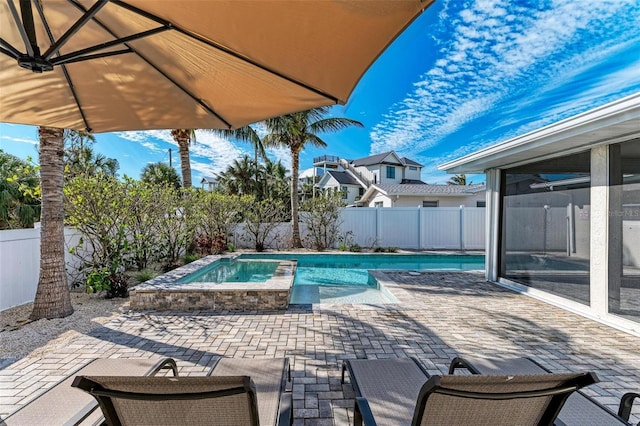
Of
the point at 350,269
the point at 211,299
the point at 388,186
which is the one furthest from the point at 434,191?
the point at 211,299

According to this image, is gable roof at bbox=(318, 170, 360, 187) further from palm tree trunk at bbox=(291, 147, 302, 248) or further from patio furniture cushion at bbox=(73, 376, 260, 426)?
patio furniture cushion at bbox=(73, 376, 260, 426)

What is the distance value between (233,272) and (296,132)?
6.55 metres

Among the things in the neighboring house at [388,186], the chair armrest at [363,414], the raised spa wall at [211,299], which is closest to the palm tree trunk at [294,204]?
the neighboring house at [388,186]

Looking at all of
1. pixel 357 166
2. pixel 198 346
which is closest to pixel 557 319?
pixel 198 346

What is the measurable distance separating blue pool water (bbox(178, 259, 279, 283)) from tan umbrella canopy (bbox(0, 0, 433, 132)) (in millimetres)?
4582

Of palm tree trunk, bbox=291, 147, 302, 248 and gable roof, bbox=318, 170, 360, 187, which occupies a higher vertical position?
gable roof, bbox=318, 170, 360, 187

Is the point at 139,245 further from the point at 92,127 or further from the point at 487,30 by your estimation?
the point at 487,30

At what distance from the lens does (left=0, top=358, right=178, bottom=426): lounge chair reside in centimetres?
192

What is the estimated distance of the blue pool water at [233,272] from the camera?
321 inches

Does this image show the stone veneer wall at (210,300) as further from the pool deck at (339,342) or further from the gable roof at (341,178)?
the gable roof at (341,178)

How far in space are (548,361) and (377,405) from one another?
2733 millimetres

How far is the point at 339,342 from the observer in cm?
410

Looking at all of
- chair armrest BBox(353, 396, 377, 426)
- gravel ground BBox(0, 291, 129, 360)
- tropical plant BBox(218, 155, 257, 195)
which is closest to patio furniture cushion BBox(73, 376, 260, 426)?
chair armrest BBox(353, 396, 377, 426)

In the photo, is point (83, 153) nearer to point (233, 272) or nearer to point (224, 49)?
point (233, 272)
